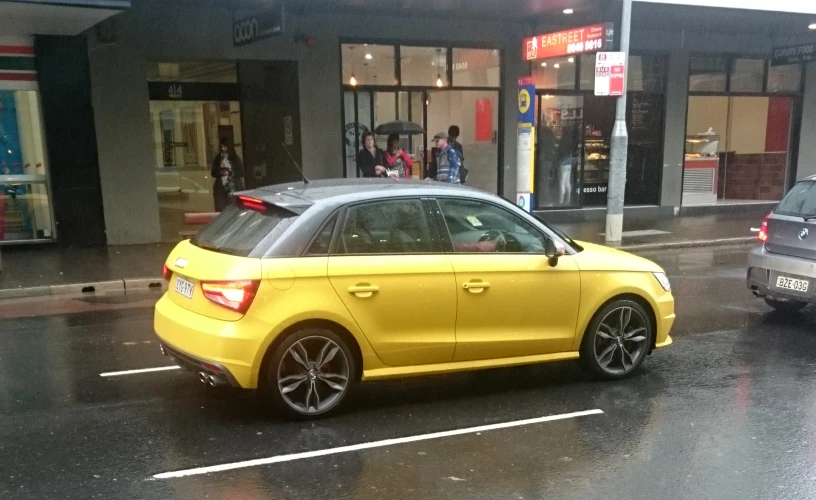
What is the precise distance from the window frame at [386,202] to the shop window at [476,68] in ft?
36.0

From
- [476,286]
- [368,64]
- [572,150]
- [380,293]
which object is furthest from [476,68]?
[380,293]

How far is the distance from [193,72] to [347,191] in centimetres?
1140

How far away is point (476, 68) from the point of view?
53.0 ft

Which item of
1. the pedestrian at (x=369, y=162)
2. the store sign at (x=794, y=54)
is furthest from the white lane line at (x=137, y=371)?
the store sign at (x=794, y=54)

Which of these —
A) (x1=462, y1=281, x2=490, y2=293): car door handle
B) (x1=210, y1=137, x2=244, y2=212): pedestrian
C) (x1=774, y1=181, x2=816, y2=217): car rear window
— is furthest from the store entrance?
(x1=462, y1=281, x2=490, y2=293): car door handle

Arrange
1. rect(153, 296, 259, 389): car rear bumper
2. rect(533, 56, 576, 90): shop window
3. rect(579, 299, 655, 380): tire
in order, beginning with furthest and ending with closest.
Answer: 1. rect(533, 56, 576, 90): shop window
2. rect(579, 299, 655, 380): tire
3. rect(153, 296, 259, 389): car rear bumper

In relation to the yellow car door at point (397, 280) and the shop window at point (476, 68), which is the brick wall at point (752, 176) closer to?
the shop window at point (476, 68)

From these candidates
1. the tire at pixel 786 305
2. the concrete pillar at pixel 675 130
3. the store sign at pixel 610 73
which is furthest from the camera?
the concrete pillar at pixel 675 130

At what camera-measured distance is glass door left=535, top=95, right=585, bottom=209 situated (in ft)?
55.9

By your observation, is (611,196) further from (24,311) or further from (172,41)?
(24,311)

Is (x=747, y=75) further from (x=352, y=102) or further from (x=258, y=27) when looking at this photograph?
(x=258, y=27)

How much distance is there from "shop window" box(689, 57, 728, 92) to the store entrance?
2.71m

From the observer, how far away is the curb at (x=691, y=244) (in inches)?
526

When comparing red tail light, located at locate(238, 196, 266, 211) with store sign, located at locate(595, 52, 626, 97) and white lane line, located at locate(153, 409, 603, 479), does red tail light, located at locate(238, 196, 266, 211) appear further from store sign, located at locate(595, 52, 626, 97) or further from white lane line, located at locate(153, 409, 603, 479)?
store sign, located at locate(595, 52, 626, 97)
